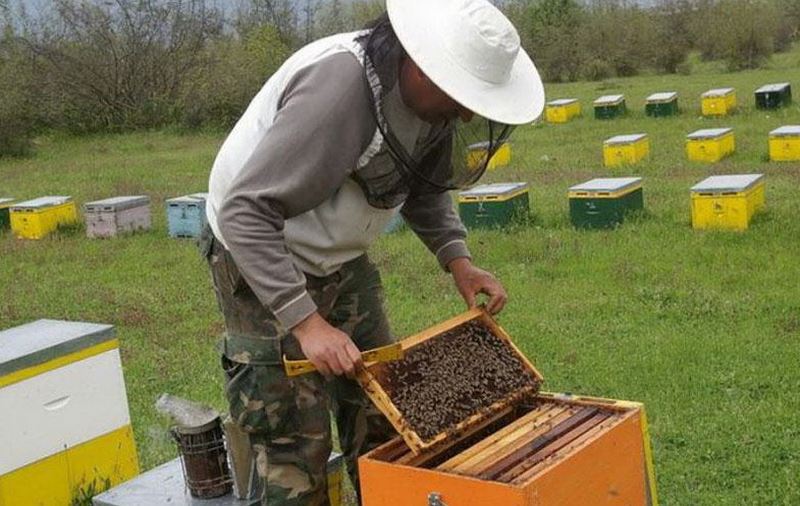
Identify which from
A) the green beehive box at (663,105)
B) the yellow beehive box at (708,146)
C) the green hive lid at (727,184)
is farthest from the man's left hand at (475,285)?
the green beehive box at (663,105)

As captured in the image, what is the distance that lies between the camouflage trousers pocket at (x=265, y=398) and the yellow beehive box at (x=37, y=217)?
600cm

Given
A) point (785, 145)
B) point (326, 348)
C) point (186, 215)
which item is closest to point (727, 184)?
point (785, 145)

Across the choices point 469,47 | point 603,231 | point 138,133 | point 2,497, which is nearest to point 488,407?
point 469,47

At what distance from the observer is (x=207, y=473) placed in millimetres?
2340

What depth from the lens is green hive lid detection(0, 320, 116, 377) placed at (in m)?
2.60

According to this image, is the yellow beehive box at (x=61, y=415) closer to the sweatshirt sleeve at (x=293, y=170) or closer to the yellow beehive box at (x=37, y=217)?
the sweatshirt sleeve at (x=293, y=170)

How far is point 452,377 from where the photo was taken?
1892 millimetres

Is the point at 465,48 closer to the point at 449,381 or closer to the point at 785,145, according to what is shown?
the point at 449,381

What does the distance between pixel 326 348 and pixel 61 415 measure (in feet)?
4.27

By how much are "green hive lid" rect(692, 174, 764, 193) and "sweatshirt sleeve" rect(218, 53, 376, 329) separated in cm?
433

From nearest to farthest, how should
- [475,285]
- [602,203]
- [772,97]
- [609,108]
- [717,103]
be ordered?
[475,285]
[602,203]
[717,103]
[772,97]
[609,108]

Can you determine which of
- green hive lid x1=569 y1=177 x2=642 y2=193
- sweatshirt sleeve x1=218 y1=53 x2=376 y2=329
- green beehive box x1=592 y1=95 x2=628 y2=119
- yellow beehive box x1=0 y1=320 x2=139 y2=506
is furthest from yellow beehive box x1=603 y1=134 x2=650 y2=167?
sweatshirt sleeve x1=218 y1=53 x2=376 y2=329

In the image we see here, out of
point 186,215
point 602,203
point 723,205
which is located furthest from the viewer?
point 186,215

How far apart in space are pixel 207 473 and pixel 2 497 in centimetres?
63
